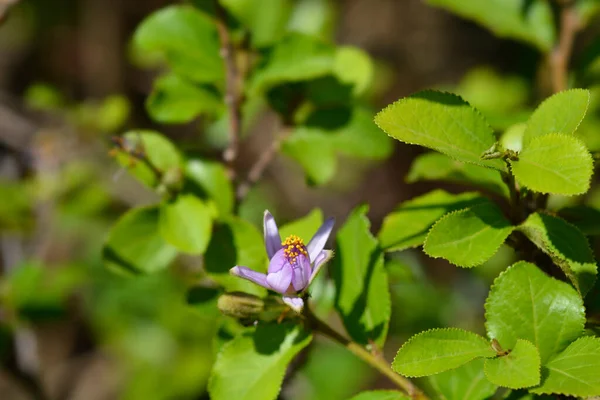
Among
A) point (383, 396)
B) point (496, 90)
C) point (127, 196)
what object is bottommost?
point (127, 196)

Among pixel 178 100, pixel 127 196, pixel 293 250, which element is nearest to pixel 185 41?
pixel 178 100

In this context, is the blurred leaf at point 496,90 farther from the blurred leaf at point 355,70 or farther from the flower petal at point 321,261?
the flower petal at point 321,261

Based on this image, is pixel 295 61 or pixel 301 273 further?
pixel 295 61

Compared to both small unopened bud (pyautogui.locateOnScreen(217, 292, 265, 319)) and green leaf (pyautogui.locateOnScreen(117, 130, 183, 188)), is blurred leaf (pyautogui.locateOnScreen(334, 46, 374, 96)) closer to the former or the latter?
green leaf (pyautogui.locateOnScreen(117, 130, 183, 188))

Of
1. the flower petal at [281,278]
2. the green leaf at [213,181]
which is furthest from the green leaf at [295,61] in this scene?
the flower petal at [281,278]

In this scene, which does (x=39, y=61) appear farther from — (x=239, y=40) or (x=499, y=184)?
(x=499, y=184)

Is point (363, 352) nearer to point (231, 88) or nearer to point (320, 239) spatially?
point (320, 239)

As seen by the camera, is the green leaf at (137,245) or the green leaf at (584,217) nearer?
the green leaf at (584,217)
